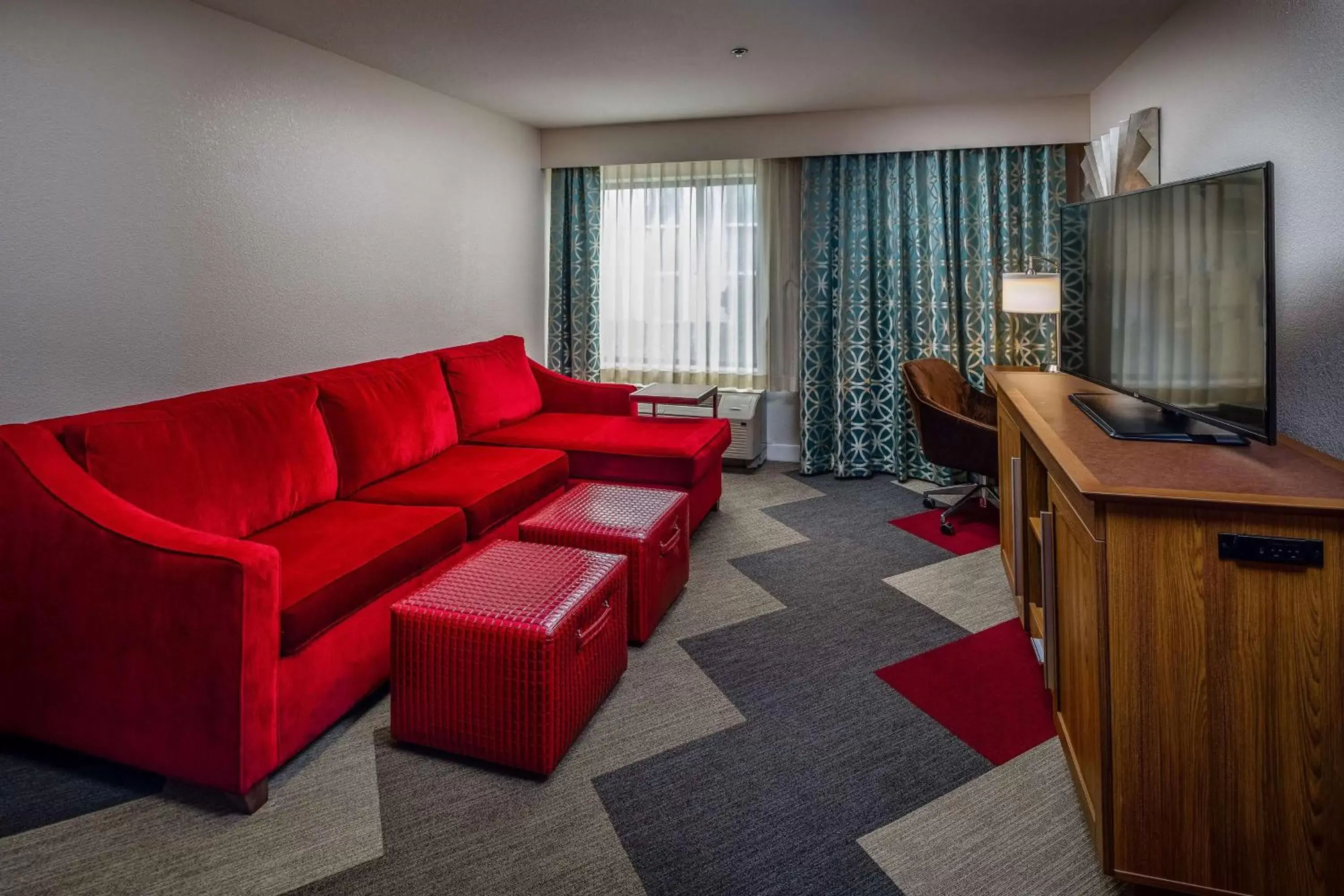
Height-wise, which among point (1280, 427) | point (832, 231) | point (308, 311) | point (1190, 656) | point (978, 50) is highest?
point (978, 50)

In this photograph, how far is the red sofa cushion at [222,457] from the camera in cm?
206

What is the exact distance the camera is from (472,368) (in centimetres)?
394

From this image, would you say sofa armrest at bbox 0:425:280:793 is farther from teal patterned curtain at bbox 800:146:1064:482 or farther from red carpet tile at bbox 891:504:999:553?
teal patterned curtain at bbox 800:146:1064:482

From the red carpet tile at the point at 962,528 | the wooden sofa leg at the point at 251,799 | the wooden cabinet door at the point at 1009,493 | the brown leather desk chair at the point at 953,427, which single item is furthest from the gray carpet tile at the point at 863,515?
the wooden sofa leg at the point at 251,799

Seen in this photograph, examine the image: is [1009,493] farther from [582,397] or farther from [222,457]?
[222,457]

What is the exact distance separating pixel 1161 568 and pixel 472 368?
10.7ft

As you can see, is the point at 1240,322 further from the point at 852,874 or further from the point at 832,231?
the point at 832,231

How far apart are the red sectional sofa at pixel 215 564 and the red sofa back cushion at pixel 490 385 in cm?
73

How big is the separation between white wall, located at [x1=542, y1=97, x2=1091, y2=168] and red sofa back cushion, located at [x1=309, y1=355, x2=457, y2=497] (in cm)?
227

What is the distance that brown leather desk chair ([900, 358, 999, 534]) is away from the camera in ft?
12.3

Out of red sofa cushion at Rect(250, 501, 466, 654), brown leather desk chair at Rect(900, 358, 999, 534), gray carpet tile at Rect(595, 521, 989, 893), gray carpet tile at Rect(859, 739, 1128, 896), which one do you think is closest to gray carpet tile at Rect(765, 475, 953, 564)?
brown leather desk chair at Rect(900, 358, 999, 534)

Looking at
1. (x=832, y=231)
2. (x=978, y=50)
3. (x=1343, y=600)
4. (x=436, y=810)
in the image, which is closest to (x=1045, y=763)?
(x=1343, y=600)

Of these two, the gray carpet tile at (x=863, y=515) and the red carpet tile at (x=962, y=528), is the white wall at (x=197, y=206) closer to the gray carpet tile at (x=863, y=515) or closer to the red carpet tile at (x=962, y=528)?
the gray carpet tile at (x=863, y=515)

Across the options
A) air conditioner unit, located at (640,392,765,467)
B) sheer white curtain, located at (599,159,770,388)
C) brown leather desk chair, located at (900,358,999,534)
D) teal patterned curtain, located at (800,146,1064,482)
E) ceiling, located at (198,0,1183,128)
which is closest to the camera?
ceiling, located at (198,0,1183,128)
